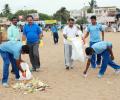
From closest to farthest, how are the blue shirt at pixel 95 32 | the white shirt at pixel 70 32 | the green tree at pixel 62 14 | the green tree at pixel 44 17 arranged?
1. the blue shirt at pixel 95 32
2. the white shirt at pixel 70 32
3. the green tree at pixel 62 14
4. the green tree at pixel 44 17

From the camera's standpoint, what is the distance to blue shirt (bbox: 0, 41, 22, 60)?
9898mm

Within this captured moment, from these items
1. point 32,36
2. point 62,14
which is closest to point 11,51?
point 32,36

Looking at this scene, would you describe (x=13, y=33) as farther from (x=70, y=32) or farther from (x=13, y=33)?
(x=70, y=32)

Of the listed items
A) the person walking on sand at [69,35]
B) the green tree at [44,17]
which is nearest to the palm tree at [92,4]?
the green tree at [44,17]

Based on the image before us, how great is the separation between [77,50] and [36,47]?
3.94ft

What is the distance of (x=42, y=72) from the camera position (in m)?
12.3

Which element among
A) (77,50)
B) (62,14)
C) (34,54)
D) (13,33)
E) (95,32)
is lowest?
(62,14)

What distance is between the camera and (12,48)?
10.0 m

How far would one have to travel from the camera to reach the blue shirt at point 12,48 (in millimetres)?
9898

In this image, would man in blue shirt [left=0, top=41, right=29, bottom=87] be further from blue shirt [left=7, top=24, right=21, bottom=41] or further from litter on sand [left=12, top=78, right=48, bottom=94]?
blue shirt [left=7, top=24, right=21, bottom=41]

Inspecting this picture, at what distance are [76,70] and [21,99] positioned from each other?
13.7 ft

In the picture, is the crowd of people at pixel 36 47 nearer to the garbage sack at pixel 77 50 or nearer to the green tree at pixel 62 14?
the garbage sack at pixel 77 50

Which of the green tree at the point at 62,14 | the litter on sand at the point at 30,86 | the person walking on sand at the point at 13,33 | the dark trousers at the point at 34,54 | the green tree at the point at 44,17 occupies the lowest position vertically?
the green tree at the point at 44,17

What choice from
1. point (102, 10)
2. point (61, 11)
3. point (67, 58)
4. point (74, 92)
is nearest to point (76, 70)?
point (67, 58)
